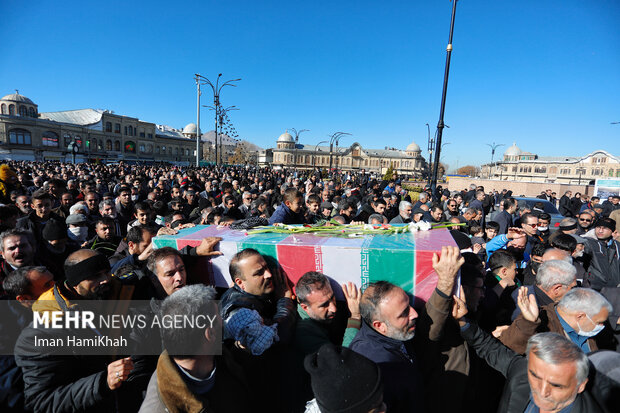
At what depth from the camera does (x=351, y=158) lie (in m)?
98.1

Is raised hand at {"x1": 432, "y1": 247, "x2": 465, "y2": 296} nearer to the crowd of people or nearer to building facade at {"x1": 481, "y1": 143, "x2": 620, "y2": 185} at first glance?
the crowd of people

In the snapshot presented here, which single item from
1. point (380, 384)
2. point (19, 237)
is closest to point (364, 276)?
point (380, 384)

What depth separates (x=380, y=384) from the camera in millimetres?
1440

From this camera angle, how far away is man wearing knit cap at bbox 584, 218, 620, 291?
4.29 m

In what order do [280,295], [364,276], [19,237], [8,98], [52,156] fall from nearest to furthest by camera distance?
[364,276], [280,295], [19,237], [52,156], [8,98]

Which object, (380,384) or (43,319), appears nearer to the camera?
(380,384)

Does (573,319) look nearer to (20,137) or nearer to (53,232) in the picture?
(53,232)

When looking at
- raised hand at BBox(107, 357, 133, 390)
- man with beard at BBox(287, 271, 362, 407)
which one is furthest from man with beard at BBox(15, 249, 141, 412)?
man with beard at BBox(287, 271, 362, 407)

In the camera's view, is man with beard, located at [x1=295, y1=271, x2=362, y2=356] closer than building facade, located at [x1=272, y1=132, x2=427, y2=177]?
Yes

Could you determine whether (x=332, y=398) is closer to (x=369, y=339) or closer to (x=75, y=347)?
(x=369, y=339)

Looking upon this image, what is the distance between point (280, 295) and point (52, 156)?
69.0 m

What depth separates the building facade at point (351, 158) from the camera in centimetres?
9750

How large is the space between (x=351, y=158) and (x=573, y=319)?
3855 inches

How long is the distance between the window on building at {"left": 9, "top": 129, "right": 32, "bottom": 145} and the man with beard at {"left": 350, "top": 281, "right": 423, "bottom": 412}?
72198mm
